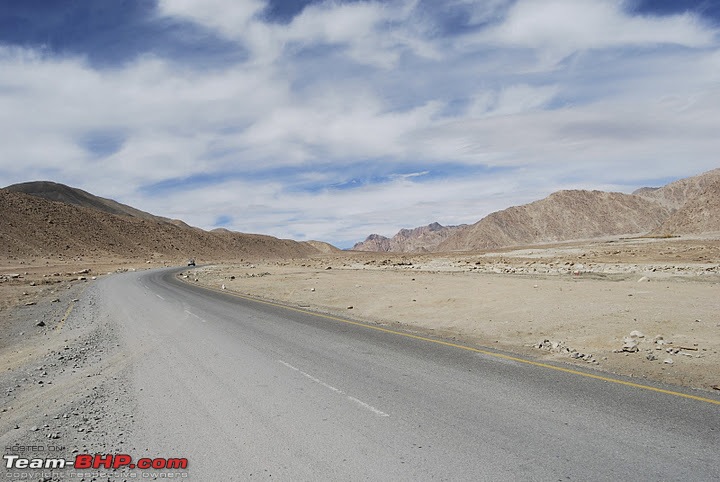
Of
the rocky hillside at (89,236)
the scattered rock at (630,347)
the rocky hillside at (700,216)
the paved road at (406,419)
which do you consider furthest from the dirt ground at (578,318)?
the rocky hillside at (89,236)

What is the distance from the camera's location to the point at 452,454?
469cm

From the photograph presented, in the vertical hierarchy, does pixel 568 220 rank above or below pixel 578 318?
above

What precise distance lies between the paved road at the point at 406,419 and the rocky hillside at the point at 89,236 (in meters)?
92.7

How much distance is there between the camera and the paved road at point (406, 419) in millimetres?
4449

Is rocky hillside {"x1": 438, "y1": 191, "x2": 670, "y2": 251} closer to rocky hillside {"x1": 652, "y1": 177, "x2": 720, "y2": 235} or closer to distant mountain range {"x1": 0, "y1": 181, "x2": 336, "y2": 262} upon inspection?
rocky hillside {"x1": 652, "y1": 177, "x2": 720, "y2": 235}

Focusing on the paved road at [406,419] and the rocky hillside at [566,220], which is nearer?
the paved road at [406,419]

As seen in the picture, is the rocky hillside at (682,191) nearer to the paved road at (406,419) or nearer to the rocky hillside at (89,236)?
the rocky hillside at (89,236)

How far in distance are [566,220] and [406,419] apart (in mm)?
183255

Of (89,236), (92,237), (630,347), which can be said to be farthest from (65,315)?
(92,237)

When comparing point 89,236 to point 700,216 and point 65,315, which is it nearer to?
point 65,315

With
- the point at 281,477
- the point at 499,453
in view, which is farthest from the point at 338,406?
the point at 499,453

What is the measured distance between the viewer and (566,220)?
169000 mm

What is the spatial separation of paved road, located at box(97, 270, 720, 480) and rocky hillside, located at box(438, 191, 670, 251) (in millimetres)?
164377

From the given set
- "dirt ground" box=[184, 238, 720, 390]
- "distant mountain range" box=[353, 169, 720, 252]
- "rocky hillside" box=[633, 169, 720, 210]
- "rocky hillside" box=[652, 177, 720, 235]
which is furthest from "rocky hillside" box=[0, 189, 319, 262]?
"rocky hillside" box=[633, 169, 720, 210]
